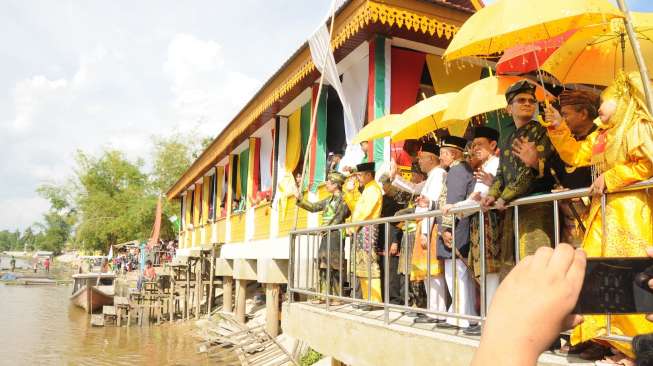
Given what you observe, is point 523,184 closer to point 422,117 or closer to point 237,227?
point 422,117

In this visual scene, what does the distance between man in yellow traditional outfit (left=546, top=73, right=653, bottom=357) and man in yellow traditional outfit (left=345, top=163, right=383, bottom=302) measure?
2627mm

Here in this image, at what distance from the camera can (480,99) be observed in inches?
196

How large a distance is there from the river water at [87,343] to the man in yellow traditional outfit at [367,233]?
9.23m

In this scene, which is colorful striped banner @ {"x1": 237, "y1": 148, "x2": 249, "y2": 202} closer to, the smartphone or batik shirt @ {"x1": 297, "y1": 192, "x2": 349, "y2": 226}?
batik shirt @ {"x1": 297, "y1": 192, "x2": 349, "y2": 226}

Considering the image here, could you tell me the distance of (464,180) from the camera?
437 centimetres

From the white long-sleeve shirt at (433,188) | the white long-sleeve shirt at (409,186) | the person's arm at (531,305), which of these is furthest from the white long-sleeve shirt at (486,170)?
the person's arm at (531,305)

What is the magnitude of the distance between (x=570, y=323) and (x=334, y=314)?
15.3 feet

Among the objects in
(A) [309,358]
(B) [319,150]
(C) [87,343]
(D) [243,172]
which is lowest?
(C) [87,343]

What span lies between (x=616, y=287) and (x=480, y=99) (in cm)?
426

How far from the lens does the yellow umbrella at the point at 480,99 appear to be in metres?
4.89

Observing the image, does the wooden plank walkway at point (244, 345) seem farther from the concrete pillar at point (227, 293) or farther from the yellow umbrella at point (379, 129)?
the yellow umbrella at point (379, 129)

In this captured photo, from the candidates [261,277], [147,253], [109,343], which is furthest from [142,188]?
[261,277]

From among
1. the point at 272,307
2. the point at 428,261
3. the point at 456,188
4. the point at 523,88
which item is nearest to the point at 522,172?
the point at 523,88

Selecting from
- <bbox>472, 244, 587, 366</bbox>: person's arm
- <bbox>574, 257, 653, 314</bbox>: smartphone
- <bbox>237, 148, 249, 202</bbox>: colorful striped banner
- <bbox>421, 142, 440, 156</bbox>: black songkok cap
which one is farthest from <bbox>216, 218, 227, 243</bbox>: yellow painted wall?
<bbox>472, 244, 587, 366</bbox>: person's arm
